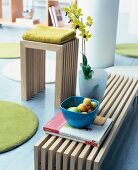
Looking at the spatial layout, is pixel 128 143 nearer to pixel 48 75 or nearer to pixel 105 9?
pixel 48 75

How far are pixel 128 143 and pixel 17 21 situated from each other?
10.6 ft

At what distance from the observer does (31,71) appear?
92.2 inches

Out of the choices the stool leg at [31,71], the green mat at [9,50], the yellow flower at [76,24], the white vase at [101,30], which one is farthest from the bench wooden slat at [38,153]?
the green mat at [9,50]

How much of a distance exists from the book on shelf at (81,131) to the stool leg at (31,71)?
80 cm

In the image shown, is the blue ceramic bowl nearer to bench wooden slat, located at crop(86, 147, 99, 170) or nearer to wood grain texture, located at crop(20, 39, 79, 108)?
bench wooden slat, located at crop(86, 147, 99, 170)

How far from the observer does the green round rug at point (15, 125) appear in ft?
5.74

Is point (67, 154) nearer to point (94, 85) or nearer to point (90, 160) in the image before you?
point (90, 160)

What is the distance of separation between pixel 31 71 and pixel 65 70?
0.98 ft

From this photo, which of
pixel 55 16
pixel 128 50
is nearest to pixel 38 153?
pixel 128 50

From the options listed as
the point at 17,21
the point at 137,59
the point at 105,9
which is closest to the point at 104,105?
the point at 105,9

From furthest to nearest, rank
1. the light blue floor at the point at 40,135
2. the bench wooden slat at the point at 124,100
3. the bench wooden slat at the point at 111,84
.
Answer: the bench wooden slat at the point at 111,84
the bench wooden slat at the point at 124,100
the light blue floor at the point at 40,135

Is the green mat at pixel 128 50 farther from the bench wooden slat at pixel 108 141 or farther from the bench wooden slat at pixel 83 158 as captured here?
the bench wooden slat at pixel 83 158

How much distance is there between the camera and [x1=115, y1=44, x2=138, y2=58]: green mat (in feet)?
11.5

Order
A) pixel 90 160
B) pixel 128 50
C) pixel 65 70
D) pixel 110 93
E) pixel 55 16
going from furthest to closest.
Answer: pixel 55 16 < pixel 128 50 < pixel 65 70 < pixel 110 93 < pixel 90 160
